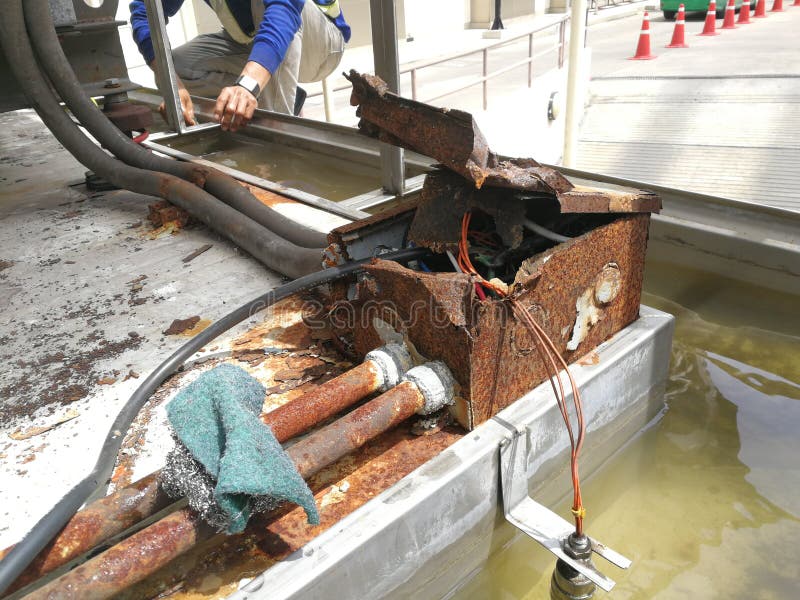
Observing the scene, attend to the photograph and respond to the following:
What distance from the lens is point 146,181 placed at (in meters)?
2.90

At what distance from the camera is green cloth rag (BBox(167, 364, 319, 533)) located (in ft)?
3.44

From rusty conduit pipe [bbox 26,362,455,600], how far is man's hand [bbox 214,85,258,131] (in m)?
2.70

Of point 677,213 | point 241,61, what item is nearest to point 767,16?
point 241,61

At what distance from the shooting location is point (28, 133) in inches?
195

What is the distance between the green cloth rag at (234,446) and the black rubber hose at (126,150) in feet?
3.74

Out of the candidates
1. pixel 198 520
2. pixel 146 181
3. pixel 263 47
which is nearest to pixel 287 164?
pixel 263 47

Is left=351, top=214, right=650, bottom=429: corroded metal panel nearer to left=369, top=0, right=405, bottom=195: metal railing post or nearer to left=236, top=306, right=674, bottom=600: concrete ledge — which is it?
left=236, top=306, right=674, bottom=600: concrete ledge

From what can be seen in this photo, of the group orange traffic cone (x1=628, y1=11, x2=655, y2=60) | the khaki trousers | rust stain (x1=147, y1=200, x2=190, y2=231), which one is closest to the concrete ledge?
rust stain (x1=147, y1=200, x2=190, y2=231)

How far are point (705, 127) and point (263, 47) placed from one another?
5091mm

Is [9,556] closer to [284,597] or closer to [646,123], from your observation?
[284,597]

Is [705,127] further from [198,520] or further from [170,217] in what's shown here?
[198,520]

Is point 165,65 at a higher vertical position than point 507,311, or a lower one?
higher

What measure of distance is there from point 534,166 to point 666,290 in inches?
47.9

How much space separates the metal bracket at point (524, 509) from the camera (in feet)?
4.42
